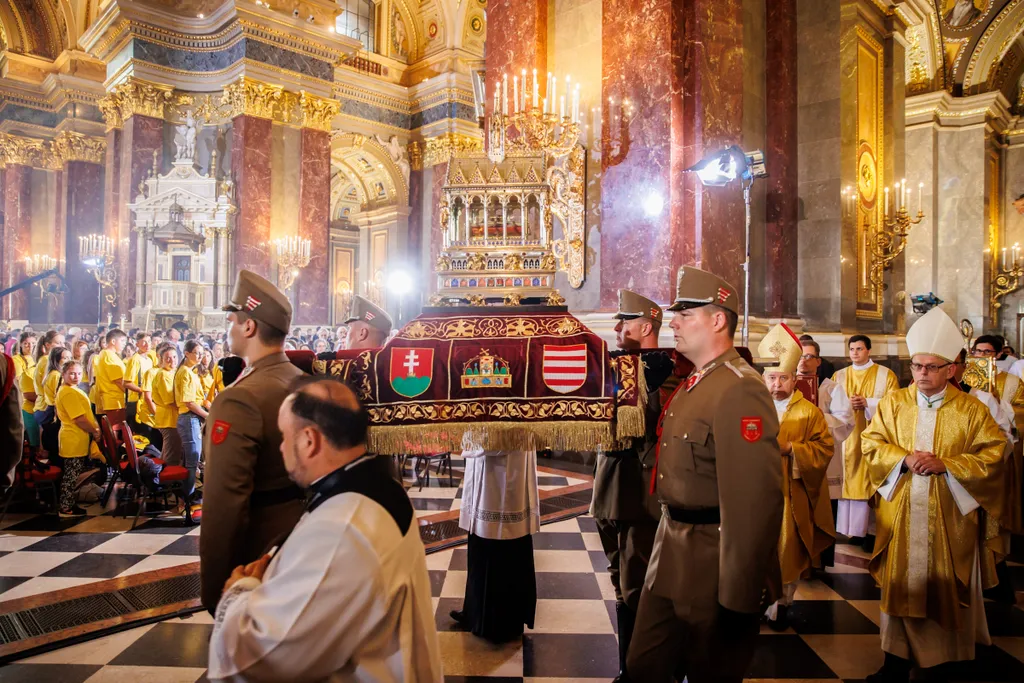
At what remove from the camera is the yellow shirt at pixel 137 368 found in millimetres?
8211

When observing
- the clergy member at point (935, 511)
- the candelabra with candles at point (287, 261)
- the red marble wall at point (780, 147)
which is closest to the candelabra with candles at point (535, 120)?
the red marble wall at point (780, 147)

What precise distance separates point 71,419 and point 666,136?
→ 23.1 ft

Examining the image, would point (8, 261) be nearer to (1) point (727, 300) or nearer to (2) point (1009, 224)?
(1) point (727, 300)

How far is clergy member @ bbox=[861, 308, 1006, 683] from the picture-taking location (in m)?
3.34

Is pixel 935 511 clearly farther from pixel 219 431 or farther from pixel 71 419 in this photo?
pixel 71 419

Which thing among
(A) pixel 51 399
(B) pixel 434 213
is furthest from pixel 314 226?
(A) pixel 51 399

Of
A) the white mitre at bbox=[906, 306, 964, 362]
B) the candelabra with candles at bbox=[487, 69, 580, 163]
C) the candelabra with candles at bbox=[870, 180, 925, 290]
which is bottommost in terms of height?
the white mitre at bbox=[906, 306, 964, 362]

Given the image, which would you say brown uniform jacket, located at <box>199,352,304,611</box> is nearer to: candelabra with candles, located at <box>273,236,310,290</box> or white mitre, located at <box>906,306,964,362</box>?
white mitre, located at <box>906,306,964,362</box>

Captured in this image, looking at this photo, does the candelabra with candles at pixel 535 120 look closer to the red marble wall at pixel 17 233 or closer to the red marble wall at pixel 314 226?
the red marble wall at pixel 314 226

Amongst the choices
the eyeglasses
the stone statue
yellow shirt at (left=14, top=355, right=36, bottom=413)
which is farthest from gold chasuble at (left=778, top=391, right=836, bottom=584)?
the stone statue

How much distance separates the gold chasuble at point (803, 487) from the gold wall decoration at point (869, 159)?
6347mm

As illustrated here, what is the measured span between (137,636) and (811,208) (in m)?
9.31

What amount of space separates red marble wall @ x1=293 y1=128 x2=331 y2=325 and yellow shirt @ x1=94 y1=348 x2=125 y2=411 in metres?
9.98

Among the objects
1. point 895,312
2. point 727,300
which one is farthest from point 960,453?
point 895,312
